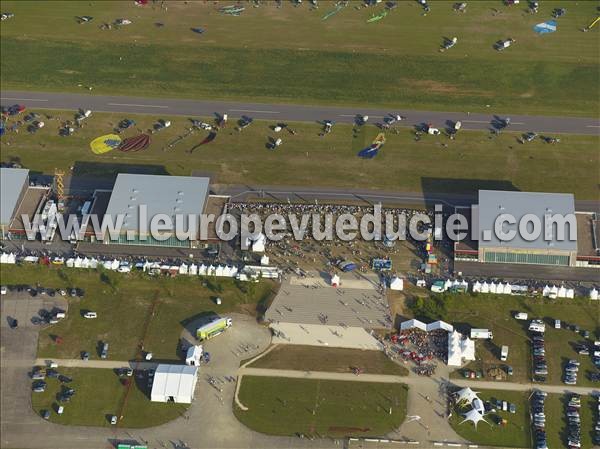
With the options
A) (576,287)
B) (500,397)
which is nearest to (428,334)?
(500,397)

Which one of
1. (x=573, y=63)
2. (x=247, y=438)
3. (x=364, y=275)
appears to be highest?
(x=573, y=63)

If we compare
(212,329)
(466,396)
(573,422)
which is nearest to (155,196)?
(212,329)

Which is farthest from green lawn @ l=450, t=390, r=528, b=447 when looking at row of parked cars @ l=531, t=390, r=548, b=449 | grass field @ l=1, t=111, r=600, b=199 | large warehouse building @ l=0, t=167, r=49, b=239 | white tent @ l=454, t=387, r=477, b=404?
large warehouse building @ l=0, t=167, r=49, b=239

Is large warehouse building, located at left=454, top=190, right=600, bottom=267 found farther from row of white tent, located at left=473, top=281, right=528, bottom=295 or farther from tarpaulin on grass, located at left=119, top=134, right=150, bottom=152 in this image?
tarpaulin on grass, located at left=119, top=134, right=150, bottom=152

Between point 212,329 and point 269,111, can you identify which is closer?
point 212,329

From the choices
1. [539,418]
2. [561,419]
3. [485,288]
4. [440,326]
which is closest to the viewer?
[539,418]

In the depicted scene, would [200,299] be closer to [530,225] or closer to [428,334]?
[428,334]

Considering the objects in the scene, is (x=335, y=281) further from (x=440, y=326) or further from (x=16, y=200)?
(x=16, y=200)
